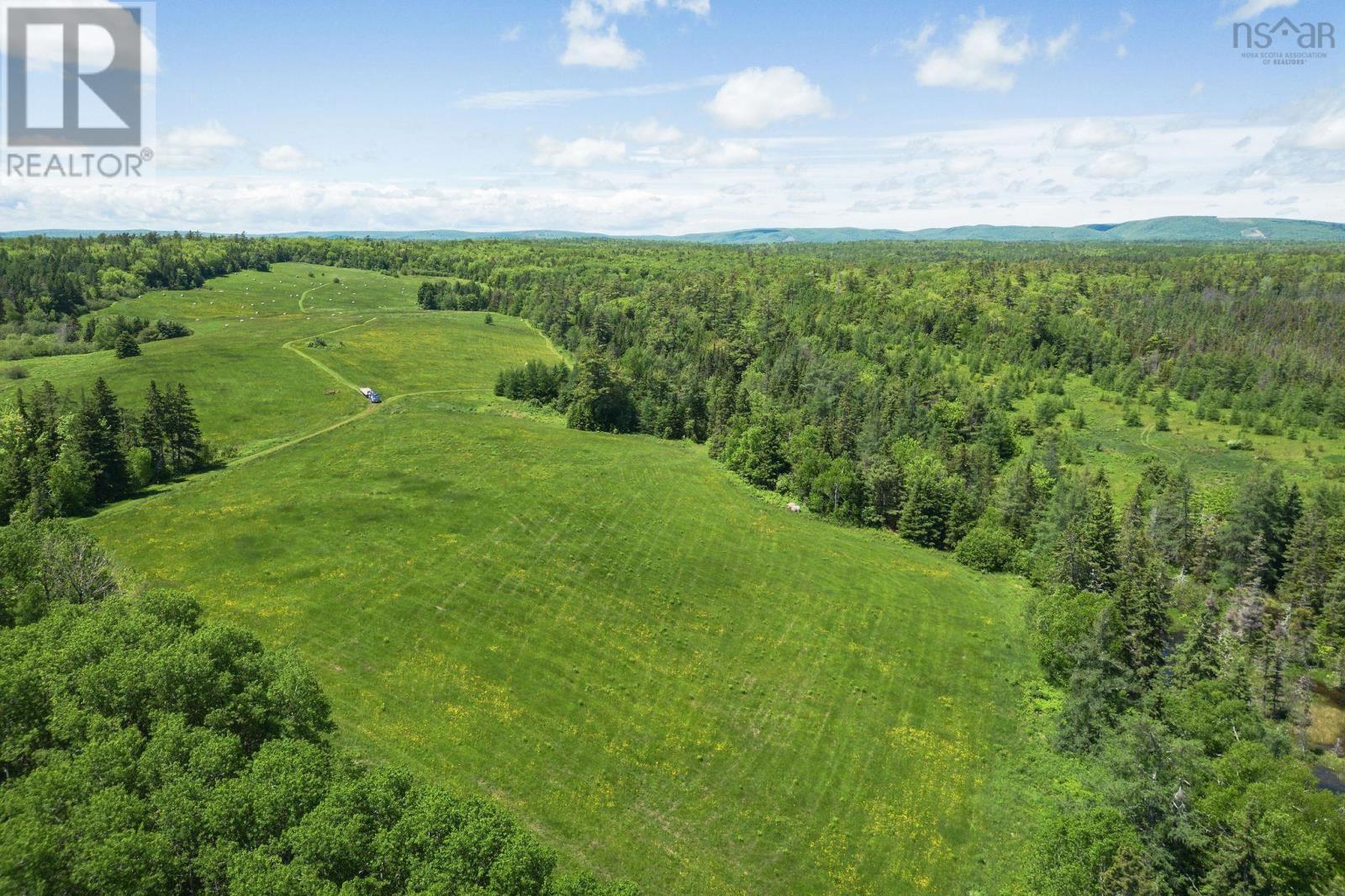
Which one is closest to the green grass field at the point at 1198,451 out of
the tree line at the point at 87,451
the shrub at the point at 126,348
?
the tree line at the point at 87,451

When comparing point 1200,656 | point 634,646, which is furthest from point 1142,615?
point 634,646

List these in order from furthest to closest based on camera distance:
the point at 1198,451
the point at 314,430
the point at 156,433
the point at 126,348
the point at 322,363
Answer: the point at 322,363 < the point at 1198,451 < the point at 126,348 < the point at 314,430 < the point at 156,433

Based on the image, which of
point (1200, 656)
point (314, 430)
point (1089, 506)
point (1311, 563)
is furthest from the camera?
point (314, 430)

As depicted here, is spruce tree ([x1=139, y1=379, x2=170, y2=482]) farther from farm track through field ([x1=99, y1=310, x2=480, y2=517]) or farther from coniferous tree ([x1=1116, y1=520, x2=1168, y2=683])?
coniferous tree ([x1=1116, y1=520, x2=1168, y2=683])

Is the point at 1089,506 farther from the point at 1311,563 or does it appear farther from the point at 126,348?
the point at 126,348

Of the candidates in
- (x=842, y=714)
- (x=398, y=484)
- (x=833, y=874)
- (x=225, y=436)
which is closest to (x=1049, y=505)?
(x=842, y=714)

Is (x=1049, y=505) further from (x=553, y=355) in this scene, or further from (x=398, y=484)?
(x=553, y=355)
